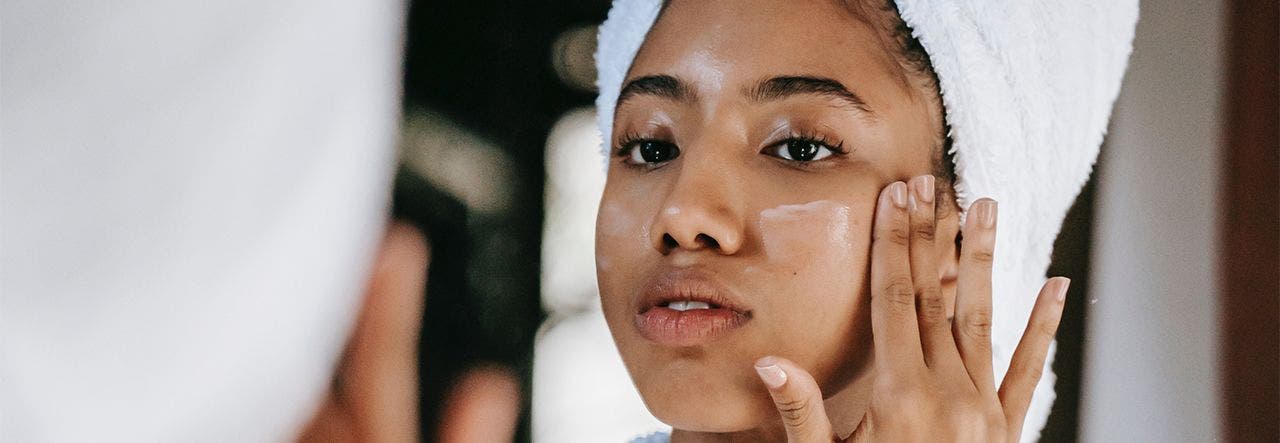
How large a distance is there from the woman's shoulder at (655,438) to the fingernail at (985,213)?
0.30 m

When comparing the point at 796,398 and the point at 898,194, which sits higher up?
the point at 898,194

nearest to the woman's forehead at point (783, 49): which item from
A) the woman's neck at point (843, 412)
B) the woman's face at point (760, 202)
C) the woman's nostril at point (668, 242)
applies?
the woman's face at point (760, 202)

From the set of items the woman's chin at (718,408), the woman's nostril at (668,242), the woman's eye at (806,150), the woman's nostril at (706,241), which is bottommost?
the woman's chin at (718,408)

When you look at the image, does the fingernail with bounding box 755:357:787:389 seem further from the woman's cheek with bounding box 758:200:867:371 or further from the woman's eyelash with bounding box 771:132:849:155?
the woman's eyelash with bounding box 771:132:849:155

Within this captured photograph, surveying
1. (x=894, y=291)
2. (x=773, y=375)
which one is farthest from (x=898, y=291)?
(x=773, y=375)

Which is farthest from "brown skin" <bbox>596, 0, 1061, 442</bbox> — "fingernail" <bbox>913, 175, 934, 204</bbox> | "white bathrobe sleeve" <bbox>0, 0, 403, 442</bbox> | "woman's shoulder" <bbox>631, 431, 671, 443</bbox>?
"white bathrobe sleeve" <bbox>0, 0, 403, 442</bbox>

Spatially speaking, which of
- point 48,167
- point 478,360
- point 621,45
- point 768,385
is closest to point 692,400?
point 768,385

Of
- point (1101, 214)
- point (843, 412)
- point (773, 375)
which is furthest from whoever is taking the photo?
point (1101, 214)

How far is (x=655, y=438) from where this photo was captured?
2.75 ft

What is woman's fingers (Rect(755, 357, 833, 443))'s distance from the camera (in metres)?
0.65

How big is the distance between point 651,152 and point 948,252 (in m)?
0.23

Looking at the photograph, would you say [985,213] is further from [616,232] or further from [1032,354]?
[616,232]

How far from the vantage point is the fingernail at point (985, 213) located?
694 mm

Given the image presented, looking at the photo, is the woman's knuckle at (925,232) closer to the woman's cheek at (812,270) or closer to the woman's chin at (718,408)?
the woman's cheek at (812,270)
